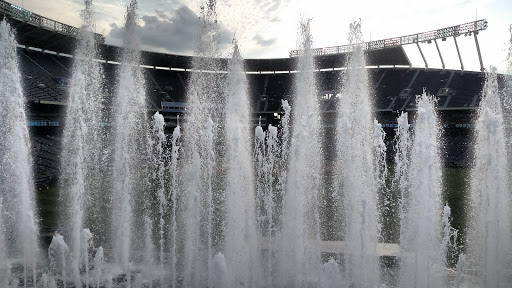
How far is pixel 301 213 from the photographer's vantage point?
39.2 ft

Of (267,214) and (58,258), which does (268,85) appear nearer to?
(267,214)

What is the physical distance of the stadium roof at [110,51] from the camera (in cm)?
3098

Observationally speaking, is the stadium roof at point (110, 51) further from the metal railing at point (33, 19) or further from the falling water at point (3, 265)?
the falling water at point (3, 265)

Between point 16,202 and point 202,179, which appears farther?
point 202,179

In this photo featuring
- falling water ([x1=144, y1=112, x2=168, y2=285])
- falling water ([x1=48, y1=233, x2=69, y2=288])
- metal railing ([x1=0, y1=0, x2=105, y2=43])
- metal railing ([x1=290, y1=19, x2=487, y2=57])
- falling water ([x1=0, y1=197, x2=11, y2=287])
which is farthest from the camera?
metal railing ([x1=290, y1=19, x2=487, y2=57])

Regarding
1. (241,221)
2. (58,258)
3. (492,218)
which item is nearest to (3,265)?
(58,258)

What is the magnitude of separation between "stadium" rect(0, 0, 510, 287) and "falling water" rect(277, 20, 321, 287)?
1475 cm

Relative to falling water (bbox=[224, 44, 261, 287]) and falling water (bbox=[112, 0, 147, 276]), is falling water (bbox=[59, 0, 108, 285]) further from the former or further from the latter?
falling water (bbox=[224, 44, 261, 287])

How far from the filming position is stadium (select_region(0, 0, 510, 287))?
32.6 metres

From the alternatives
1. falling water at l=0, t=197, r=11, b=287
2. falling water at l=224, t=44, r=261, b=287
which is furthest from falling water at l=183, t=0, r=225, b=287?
falling water at l=0, t=197, r=11, b=287

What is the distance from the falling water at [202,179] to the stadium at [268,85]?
2.37 feet

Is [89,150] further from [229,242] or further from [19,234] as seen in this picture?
[229,242]

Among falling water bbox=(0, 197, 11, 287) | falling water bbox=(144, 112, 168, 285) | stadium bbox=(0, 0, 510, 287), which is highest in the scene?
stadium bbox=(0, 0, 510, 287)

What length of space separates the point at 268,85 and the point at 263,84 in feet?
2.24
